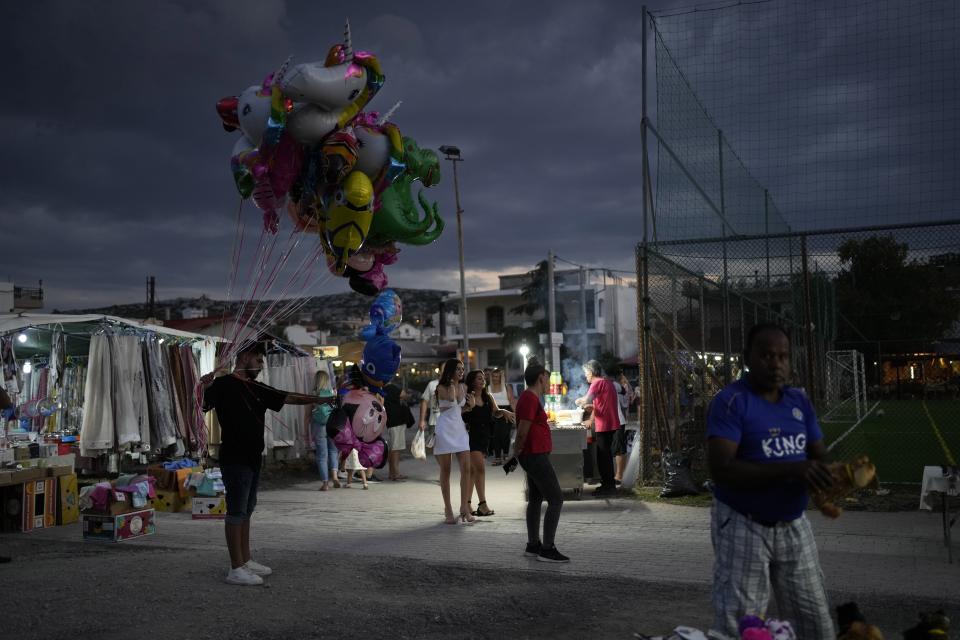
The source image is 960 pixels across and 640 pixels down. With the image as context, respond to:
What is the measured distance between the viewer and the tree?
1338 cm

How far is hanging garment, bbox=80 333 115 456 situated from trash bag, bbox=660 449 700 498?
708cm

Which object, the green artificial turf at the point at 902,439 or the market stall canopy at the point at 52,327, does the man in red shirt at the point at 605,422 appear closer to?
the green artificial turf at the point at 902,439

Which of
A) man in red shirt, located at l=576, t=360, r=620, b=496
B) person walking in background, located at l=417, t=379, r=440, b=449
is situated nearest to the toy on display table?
person walking in background, located at l=417, t=379, r=440, b=449

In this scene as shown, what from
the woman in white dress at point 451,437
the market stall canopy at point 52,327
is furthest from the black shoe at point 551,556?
the market stall canopy at point 52,327

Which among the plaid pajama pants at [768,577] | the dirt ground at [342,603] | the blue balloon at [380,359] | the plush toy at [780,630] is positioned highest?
the blue balloon at [380,359]

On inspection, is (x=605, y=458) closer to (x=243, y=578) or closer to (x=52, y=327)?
(x=243, y=578)

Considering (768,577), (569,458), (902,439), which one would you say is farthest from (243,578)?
(902,439)

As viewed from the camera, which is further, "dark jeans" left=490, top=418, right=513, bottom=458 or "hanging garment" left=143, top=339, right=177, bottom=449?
"dark jeans" left=490, top=418, right=513, bottom=458

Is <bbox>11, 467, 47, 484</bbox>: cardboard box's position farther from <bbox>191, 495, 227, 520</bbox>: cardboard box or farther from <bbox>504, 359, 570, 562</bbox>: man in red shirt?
<bbox>504, 359, 570, 562</bbox>: man in red shirt

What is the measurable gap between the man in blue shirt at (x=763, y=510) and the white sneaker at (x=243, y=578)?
12.7 ft

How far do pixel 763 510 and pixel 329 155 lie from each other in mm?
5259

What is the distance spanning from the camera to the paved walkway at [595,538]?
6.45 meters

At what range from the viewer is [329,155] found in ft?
24.2

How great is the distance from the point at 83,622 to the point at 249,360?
2.19 meters
